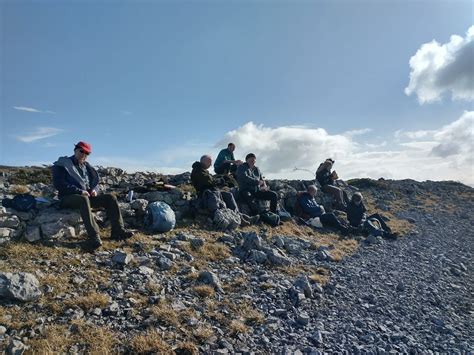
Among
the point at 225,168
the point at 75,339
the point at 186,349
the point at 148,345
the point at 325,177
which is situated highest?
the point at 225,168

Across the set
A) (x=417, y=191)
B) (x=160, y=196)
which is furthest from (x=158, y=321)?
(x=417, y=191)

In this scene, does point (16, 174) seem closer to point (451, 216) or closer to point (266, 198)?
point (266, 198)

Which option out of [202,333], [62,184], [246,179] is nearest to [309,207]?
[246,179]

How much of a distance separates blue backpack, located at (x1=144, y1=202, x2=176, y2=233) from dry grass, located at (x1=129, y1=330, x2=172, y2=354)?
525 centimetres

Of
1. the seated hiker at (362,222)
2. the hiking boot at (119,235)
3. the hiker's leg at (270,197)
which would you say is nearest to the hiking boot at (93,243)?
the hiking boot at (119,235)

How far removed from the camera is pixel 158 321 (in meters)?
6.33

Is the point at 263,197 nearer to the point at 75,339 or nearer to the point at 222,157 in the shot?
the point at 222,157

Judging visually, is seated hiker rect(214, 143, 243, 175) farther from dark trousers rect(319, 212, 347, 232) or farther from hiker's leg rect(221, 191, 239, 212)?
dark trousers rect(319, 212, 347, 232)

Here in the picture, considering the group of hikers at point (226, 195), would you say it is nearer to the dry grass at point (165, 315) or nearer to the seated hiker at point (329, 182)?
the seated hiker at point (329, 182)

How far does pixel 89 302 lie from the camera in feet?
21.1

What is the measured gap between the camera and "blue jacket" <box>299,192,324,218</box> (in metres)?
16.9

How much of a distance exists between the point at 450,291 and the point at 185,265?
8451mm

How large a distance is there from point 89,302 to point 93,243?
2.60m

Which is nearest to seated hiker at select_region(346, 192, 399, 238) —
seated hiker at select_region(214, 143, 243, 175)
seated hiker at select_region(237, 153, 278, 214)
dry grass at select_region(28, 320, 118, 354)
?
seated hiker at select_region(237, 153, 278, 214)
